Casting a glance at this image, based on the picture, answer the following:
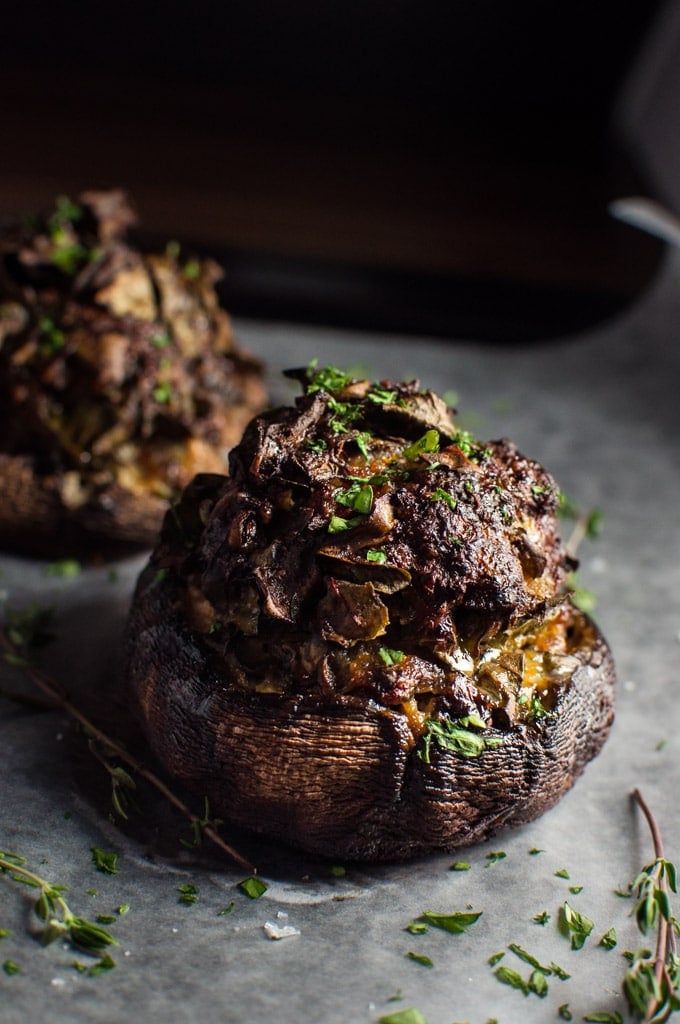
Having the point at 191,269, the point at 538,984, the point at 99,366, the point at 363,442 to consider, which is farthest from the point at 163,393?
the point at 538,984

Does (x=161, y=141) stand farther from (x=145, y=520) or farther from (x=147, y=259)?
(x=145, y=520)

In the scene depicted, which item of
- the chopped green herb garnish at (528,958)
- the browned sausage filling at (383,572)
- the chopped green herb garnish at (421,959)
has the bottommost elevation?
the chopped green herb garnish at (421,959)

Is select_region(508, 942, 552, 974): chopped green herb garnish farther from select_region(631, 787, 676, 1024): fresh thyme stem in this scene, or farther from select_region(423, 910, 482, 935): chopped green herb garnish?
select_region(631, 787, 676, 1024): fresh thyme stem

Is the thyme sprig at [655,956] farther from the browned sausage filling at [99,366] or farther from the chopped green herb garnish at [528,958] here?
the browned sausage filling at [99,366]

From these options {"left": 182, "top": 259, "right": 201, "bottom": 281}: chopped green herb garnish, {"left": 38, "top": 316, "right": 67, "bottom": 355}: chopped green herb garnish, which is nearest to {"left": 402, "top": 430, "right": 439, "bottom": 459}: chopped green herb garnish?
{"left": 38, "top": 316, "right": 67, "bottom": 355}: chopped green herb garnish

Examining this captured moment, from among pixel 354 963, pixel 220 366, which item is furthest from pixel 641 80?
pixel 354 963

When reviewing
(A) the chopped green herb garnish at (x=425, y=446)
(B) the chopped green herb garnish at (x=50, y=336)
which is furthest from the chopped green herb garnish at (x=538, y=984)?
(B) the chopped green herb garnish at (x=50, y=336)

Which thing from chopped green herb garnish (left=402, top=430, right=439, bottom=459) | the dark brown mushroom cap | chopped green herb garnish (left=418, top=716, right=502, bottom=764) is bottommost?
the dark brown mushroom cap
